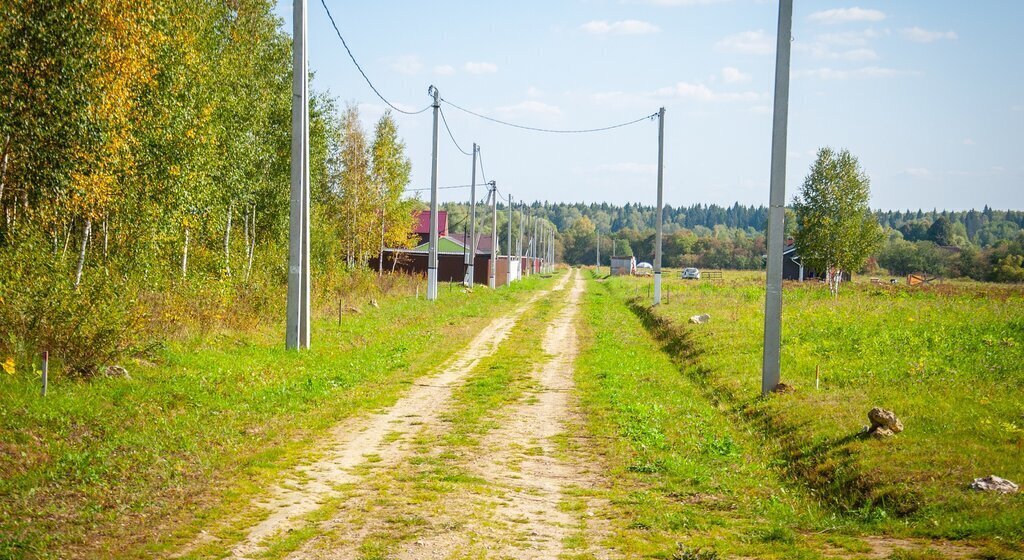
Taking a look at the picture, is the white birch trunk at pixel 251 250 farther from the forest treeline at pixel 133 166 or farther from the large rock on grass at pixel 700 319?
the large rock on grass at pixel 700 319

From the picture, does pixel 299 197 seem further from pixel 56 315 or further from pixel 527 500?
pixel 527 500

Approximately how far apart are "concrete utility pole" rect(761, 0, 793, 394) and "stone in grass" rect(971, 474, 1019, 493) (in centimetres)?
550

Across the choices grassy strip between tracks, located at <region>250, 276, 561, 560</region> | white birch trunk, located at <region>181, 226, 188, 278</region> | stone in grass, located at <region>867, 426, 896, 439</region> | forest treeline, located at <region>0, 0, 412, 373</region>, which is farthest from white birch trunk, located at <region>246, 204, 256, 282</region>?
stone in grass, located at <region>867, 426, 896, 439</region>

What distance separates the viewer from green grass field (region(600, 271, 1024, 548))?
23.7ft

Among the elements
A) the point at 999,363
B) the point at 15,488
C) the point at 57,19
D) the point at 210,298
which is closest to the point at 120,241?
the point at 210,298

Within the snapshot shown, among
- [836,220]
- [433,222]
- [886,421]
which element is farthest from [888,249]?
[886,421]

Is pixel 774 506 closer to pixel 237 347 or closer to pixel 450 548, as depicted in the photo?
pixel 450 548

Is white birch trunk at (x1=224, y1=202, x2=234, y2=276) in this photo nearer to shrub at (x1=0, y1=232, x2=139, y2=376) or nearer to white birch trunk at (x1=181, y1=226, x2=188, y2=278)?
white birch trunk at (x1=181, y1=226, x2=188, y2=278)

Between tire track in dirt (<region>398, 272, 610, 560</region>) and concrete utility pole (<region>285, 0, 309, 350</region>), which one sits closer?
tire track in dirt (<region>398, 272, 610, 560</region>)

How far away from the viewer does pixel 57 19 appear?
13.1 meters

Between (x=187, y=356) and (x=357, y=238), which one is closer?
(x=187, y=356)

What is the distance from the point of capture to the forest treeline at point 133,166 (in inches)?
460

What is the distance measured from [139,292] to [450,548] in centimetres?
1063

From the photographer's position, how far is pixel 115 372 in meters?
11.9
